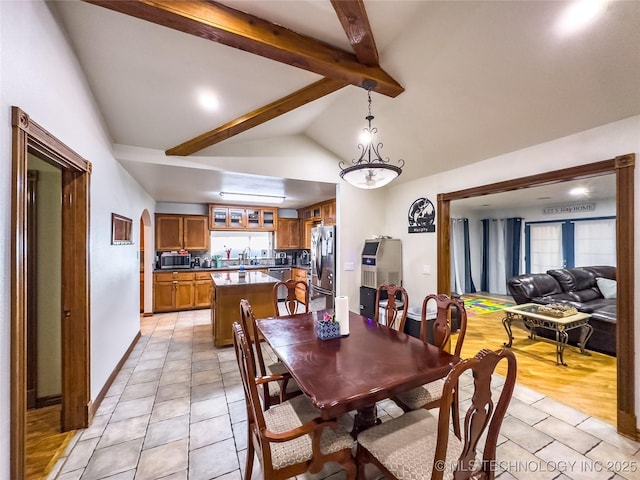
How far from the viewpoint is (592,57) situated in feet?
5.71

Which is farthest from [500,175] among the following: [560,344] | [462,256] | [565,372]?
[462,256]

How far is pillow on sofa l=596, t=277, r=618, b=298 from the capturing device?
15.2ft

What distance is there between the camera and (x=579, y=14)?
5.07 feet

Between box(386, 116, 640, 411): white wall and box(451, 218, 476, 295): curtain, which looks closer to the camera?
box(386, 116, 640, 411): white wall

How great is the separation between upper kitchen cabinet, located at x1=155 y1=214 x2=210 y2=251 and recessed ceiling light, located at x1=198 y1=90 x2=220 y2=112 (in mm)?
4110

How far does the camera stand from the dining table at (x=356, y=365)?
49.5 inches

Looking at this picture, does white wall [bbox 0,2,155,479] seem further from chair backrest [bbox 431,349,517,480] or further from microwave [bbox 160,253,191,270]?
microwave [bbox 160,253,191,270]

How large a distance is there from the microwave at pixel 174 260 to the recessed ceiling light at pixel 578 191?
24.8 feet

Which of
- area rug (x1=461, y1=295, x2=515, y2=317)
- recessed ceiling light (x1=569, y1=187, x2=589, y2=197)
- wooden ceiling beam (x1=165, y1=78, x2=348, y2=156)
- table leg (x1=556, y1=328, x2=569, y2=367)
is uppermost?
wooden ceiling beam (x1=165, y1=78, x2=348, y2=156)

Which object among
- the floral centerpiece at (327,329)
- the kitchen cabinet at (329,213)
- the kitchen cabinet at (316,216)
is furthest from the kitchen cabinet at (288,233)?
the floral centerpiece at (327,329)

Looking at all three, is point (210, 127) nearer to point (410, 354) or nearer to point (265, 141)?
point (265, 141)

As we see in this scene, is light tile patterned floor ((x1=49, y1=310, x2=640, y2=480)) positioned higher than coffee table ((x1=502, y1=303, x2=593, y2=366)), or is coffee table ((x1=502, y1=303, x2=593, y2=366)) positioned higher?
coffee table ((x1=502, y1=303, x2=593, y2=366))

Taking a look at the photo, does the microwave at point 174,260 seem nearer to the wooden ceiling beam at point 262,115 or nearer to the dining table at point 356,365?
the wooden ceiling beam at point 262,115

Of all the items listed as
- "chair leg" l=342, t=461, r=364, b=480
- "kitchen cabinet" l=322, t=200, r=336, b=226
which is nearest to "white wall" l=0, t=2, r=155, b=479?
"chair leg" l=342, t=461, r=364, b=480
